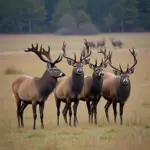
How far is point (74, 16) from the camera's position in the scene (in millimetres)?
55562

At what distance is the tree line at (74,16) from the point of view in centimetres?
4841

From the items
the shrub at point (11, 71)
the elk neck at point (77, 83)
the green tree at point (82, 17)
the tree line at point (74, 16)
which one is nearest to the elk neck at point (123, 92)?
the elk neck at point (77, 83)

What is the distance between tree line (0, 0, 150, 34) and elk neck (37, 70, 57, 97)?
106ft

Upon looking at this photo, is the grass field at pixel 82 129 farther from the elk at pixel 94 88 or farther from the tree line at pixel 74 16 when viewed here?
the tree line at pixel 74 16

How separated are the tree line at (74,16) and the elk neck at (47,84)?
32382 mm

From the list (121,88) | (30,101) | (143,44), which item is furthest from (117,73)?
(143,44)

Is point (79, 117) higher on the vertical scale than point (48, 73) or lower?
lower

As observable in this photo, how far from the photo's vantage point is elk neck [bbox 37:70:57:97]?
1457 cm

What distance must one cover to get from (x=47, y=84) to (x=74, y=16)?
41.3 metres

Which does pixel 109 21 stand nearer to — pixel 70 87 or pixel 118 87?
pixel 118 87

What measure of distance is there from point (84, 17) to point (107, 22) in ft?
9.89

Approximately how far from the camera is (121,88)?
50.9 feet

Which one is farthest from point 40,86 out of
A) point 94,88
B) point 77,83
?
point 94,88

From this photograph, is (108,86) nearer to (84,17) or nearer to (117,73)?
(117,73)
